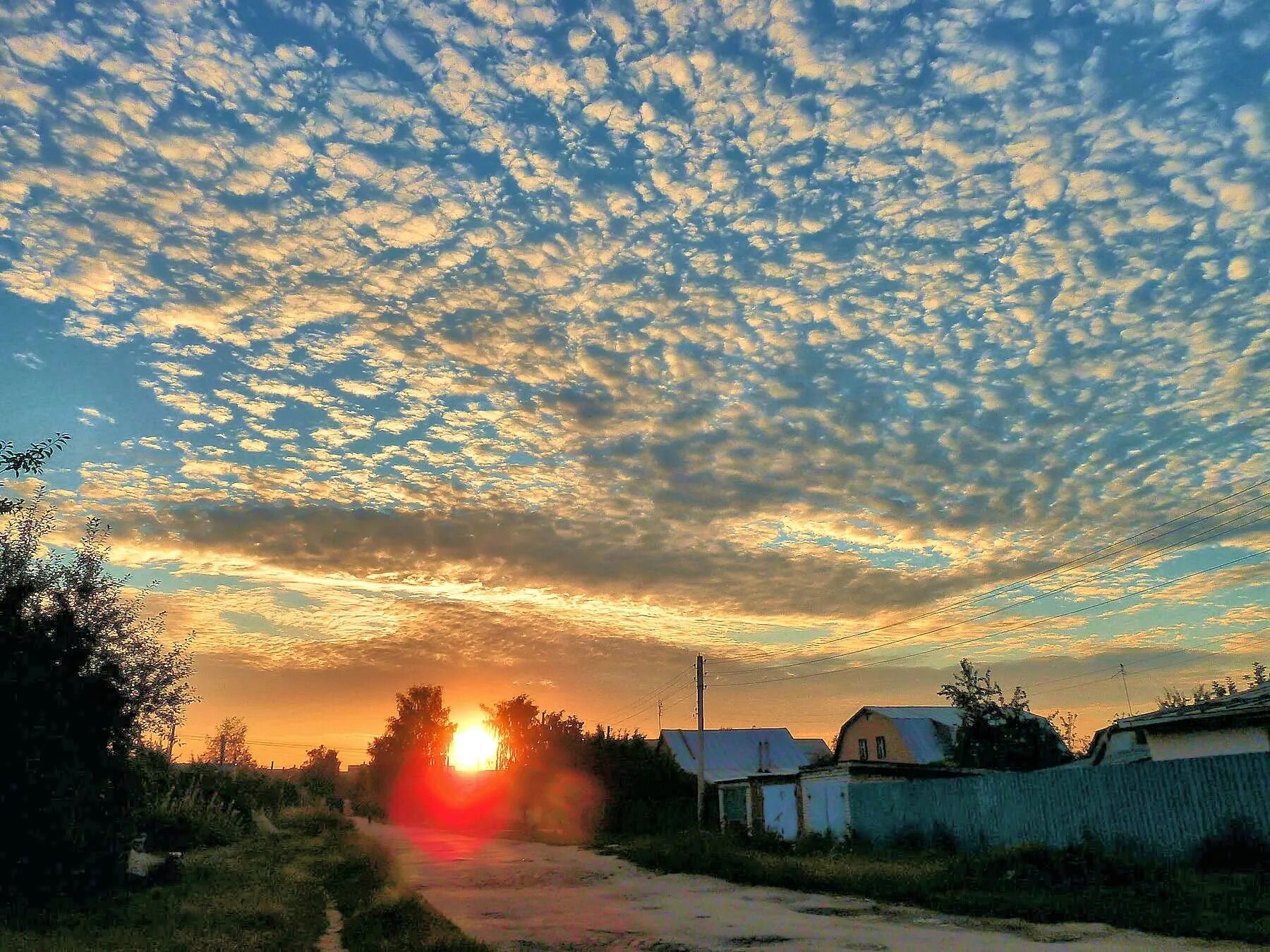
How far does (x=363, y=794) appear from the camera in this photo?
4262 inches

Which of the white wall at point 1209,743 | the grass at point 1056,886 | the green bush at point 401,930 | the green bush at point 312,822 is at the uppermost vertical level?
the white wall at point 1209,743

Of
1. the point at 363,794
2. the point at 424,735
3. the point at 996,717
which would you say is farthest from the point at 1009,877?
the point at 363,794

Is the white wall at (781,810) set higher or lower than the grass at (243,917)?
higher

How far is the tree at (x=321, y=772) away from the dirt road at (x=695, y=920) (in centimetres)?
7158

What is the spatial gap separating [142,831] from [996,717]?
38.3 metres

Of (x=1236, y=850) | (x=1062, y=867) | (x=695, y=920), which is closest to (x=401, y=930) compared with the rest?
(x=695, y=920)

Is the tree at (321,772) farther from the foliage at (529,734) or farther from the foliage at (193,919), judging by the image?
the foliage at (193,919)

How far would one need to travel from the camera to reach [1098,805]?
19.7 m

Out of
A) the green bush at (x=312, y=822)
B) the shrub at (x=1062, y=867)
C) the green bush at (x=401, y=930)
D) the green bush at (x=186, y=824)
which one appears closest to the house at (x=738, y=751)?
the green bush at (x=312, y=822)

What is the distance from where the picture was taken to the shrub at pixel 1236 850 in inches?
627

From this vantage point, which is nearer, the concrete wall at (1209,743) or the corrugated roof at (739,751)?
the concrete wall at (1209,743)

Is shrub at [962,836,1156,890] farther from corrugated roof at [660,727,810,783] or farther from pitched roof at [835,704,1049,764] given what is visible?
corrugated roof at [660,727,810,783]

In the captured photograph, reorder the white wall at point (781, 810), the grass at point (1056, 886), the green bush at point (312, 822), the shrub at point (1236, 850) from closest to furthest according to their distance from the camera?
the grass at point (1056, 886)
the shrub at point (1236, 850)
the white wall at point (781, 810)
the green bush at point (312, 822)

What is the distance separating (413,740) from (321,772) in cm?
2649
